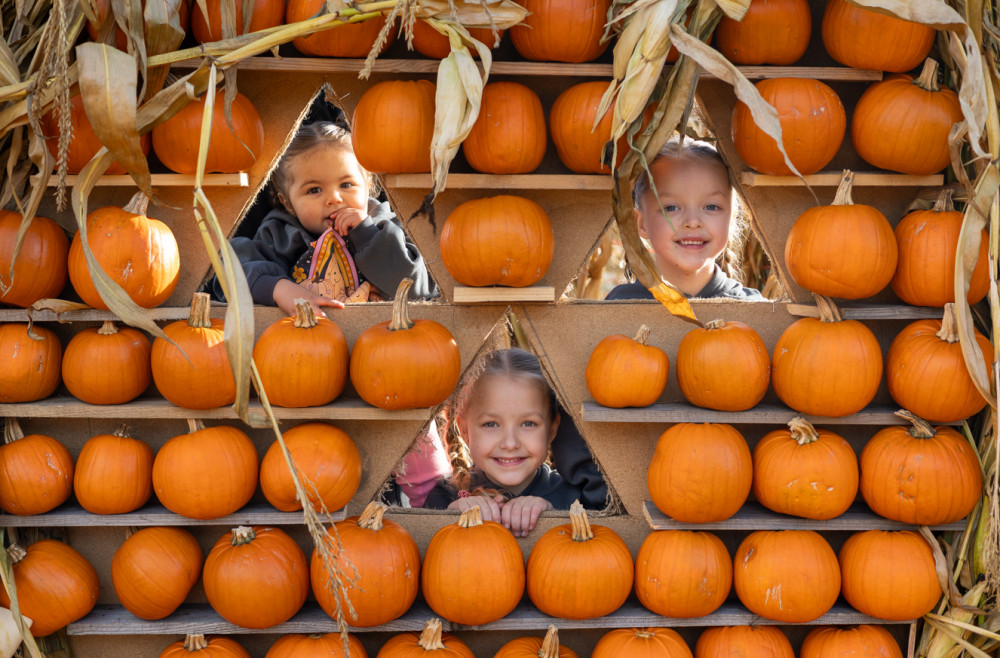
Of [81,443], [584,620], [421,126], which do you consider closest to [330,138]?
[421,126]

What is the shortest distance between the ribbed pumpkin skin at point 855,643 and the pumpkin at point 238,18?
10.1 feet

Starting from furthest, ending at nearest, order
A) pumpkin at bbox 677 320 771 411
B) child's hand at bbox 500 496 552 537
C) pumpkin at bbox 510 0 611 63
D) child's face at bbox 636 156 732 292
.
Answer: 1. child's face at bbox 636 156 732 292
2. child's hand at bbox 500 496 552 537
3. pumpkin at bbox 677 320 771 411
4. pumpkin at bbox 510 0 611 63

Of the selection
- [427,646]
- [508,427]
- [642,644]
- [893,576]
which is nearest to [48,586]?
[427,646]

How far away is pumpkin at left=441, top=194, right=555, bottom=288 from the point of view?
9.43 feet

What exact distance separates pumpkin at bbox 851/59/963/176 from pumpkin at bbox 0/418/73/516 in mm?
3195

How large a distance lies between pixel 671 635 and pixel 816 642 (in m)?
0.57

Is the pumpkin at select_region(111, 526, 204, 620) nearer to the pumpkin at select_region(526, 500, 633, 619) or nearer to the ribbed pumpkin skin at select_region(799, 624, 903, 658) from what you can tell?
the pumpkin at select_region(526, 500, 633, 619)

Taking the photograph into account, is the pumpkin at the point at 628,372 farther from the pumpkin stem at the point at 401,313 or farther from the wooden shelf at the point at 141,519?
the wooden shelf at the point at 141,519

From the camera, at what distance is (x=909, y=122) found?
2.84 metres

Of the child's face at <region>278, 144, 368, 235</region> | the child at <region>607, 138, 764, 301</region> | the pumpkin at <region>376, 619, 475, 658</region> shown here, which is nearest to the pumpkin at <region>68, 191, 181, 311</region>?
the child's face at <region>278, 144, 368, 235</region>

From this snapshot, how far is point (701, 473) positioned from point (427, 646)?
1.17 metres

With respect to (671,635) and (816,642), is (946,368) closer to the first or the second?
(816,642)

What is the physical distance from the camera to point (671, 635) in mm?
3098

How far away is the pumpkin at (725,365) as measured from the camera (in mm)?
2920
